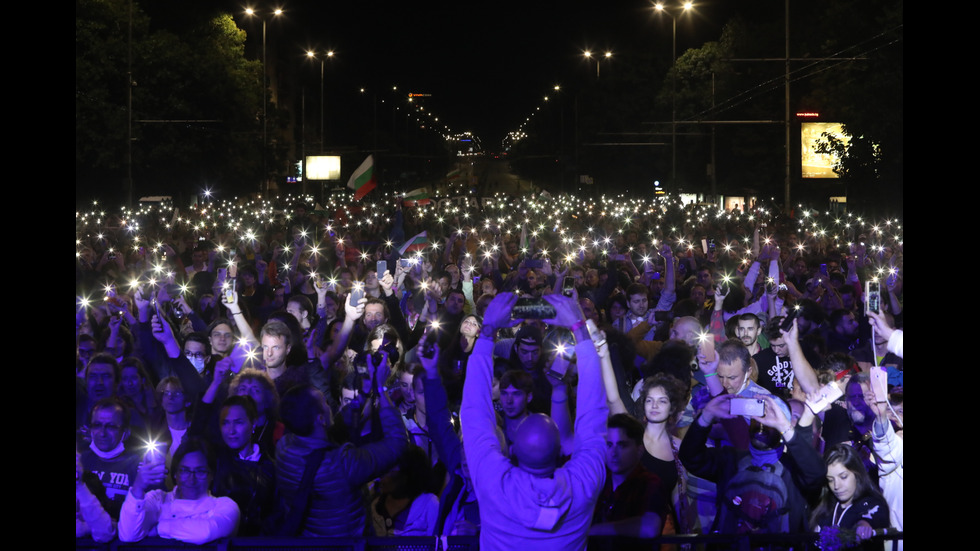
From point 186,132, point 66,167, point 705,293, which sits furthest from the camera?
point 186,132

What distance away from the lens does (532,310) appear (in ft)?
16.4

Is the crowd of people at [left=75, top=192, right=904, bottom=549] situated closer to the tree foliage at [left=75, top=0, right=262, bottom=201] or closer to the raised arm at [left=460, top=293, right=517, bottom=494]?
the raised arm at [left=460, top=293, right=517, bottom=494]

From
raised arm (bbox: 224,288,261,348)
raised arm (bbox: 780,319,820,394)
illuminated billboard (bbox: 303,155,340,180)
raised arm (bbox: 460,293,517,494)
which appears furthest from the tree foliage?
raised arm (bbox: 460,293,517,494)

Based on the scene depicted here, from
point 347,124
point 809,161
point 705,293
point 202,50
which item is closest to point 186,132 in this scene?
point 202,50

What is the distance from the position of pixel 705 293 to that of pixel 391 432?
6.90 m

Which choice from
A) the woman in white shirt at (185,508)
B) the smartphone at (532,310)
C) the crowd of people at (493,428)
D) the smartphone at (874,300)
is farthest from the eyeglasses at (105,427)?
the smartphone at (874,300)

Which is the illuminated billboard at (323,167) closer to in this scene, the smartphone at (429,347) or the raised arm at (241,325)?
the raised arm at (241,325)

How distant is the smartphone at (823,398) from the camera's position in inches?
250

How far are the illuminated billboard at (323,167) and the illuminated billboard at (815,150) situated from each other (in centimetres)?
3235

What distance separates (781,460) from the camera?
20.3ft

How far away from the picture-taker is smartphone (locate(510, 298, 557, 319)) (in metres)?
4.96

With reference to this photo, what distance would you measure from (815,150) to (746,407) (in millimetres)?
32851

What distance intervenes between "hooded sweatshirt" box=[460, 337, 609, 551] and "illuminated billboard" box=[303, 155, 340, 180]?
60.8m

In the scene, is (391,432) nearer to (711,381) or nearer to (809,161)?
(711,381)
